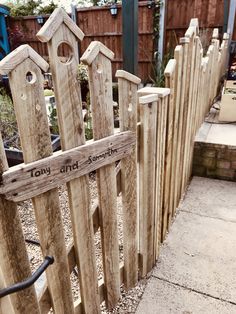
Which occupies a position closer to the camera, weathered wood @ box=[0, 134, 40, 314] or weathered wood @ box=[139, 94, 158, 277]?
weathered wood @ box=[0, 134, 40, 314]

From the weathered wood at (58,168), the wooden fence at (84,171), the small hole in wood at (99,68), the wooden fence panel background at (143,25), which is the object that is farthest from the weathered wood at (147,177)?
the wooden fence panel background at (143,25)

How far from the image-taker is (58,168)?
99 centimetres

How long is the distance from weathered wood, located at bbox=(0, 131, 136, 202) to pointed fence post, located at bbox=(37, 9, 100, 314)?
0.04 metres

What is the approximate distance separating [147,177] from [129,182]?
17cm

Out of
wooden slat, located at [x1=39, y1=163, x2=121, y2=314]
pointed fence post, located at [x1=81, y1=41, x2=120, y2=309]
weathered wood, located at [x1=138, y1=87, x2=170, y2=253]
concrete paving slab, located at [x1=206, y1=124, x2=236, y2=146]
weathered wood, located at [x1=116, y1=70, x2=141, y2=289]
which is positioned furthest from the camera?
concrete paving slab, located at [x1=206, y1=124, x2=236, y2=146]

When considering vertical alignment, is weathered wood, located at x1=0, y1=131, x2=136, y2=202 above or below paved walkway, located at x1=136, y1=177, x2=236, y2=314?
above

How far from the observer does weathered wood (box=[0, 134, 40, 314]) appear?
2.77 feet

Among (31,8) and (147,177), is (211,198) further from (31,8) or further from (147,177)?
(31,8)

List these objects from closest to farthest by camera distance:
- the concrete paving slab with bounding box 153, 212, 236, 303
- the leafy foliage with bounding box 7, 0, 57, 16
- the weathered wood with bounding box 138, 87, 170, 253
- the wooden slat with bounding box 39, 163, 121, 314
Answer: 1. the wooden slat with bounding box 39, 163, 121, 314
2. the weathered wood with bounding box 138, 87, 170, 253
3. the concrete paving slab with bounding box 153, 212, 236, 303
4. the leafy foliage with bounding box 7, 0, 57, 16

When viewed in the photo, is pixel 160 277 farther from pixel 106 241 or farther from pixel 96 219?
pixel 96 219

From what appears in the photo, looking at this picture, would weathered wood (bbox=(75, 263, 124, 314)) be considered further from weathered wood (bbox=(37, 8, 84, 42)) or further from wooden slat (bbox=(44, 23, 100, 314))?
weathered wood (bbox=(37, 8, 84, 42))

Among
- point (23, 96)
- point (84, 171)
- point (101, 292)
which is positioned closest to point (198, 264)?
point (101, 292)

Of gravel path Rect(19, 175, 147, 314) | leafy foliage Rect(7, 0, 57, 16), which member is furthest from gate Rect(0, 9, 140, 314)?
leafy foliage Rect(7, 0, 57, 16)

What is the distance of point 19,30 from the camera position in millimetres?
9156
